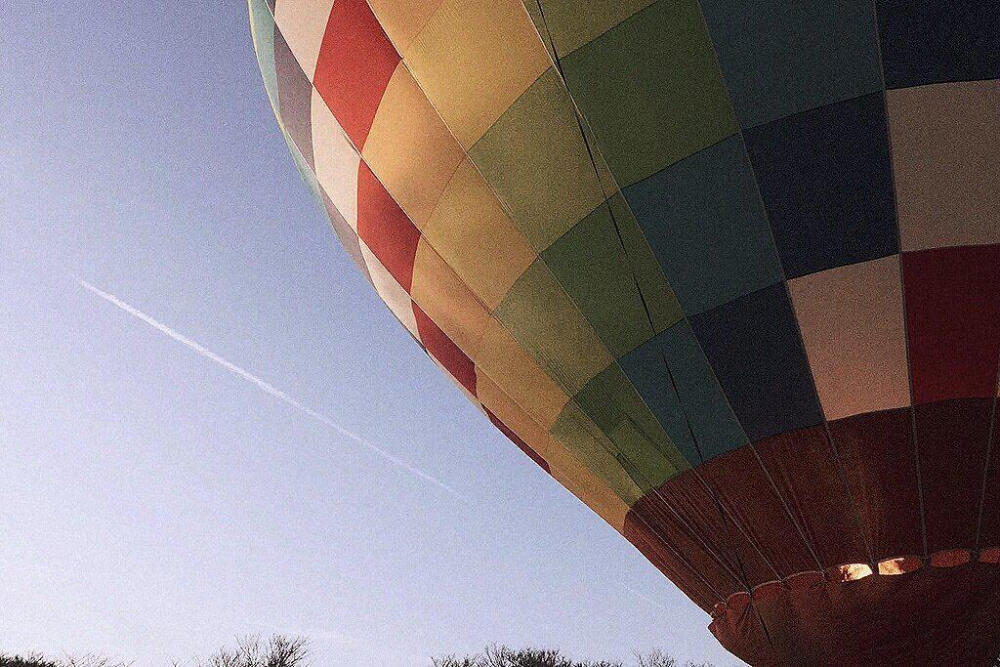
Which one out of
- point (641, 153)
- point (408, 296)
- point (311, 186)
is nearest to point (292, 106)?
point (311, 186)

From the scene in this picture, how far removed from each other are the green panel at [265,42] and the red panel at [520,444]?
10.8 feet

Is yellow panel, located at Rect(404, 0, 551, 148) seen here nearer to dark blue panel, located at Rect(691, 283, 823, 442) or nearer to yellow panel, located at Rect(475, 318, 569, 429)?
yellow panel, located at Rect(475, 318, 569, 429)

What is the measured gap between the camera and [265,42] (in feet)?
20.9

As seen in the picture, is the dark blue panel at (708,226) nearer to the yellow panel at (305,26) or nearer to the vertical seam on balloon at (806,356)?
the vertical seam on balloon at (806,356)

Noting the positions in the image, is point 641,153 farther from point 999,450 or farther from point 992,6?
point 999,450

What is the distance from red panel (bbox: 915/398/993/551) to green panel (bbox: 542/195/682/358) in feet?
4.64

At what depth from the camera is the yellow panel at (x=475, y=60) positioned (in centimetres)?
429

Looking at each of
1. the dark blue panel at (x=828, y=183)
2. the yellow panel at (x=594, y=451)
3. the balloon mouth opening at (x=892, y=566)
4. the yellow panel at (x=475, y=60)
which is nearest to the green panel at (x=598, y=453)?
the yellow panel at (x=594, y=451)

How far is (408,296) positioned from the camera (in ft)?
19.4

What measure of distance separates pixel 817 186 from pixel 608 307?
1.27m

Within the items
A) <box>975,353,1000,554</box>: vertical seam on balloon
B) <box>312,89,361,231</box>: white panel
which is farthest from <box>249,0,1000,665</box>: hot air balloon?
<box>312,89,361,231</box>: white panel

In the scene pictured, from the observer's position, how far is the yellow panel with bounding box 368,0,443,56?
459 centimetres

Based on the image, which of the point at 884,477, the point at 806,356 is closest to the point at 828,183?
the point at 806,356

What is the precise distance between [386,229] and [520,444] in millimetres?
1944
